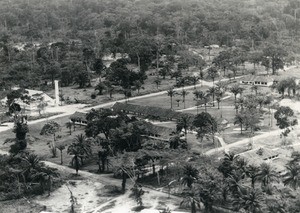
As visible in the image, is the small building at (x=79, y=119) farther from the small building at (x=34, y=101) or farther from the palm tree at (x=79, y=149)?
the palm tree at (x=79, y=149)

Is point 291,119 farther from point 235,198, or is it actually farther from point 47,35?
point 47,35

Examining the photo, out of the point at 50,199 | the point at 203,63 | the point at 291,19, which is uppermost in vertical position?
the point at 291,19

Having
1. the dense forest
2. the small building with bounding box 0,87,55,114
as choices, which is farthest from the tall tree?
the small building with bounding box 0,87,55,114

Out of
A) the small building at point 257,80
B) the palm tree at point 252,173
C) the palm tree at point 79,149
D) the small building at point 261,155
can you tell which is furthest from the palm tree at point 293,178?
the small building at point 257,80

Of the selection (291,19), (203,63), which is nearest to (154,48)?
(203,63)

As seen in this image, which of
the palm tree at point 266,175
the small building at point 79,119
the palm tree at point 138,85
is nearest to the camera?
the palm tree at point 266,175

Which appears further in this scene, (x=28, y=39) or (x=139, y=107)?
(x=28, y=39)

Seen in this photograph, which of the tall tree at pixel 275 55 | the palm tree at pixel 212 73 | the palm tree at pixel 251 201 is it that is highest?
the tall tree at pixel 275 55
